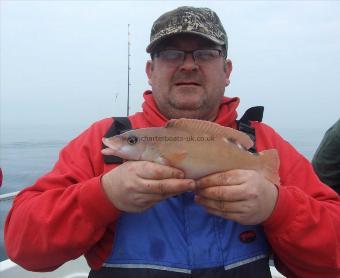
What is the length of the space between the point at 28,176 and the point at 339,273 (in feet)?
39.4

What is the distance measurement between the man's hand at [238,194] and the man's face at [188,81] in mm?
817

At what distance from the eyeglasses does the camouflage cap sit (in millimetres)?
87

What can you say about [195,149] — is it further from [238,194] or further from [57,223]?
[57,223]

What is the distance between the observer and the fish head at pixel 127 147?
2.29 meters

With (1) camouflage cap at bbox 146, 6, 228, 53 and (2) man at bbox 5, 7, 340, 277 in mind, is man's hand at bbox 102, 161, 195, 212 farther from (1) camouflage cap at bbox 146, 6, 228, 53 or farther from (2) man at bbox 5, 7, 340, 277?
(1) camouflage cap at bbox 146, 6, 228, 53

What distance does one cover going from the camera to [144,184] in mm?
1995

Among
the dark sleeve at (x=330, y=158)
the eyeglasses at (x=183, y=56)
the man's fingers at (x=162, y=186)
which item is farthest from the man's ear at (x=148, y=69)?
the dark sleeve at (x=330, y=158)

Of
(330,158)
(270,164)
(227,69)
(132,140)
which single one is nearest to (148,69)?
(227,69)

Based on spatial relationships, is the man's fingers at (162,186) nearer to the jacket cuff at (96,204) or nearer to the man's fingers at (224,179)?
the man's fingers at (224,179)

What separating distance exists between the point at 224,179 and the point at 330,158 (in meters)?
2.61

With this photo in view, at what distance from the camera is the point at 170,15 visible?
9.48 feet

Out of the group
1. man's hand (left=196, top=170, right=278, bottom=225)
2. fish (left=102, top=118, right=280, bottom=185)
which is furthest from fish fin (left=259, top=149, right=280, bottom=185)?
man's hand (left=196, top=170, right=278, bottom=225)

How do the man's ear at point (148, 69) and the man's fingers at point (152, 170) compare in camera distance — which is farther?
the man's ear at point (148, 69)

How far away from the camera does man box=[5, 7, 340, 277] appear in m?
2.10
